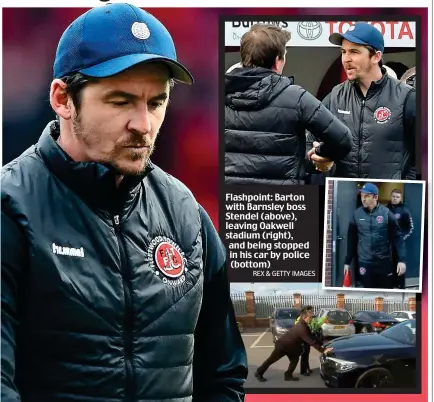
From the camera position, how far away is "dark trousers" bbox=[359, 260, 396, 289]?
311cm

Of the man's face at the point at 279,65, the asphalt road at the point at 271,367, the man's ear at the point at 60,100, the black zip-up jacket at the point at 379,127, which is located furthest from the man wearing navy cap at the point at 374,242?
the man's ear at the point at 60,100

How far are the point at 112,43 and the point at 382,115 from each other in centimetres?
152

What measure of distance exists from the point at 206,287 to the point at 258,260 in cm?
90

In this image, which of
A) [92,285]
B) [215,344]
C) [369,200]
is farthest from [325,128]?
[92,285]

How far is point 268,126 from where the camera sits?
9.91 feet

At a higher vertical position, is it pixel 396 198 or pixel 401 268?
pixel 396 198

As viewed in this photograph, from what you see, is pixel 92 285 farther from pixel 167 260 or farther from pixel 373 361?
pixel 373 361

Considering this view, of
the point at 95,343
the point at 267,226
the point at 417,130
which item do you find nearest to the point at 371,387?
the point at 267,226

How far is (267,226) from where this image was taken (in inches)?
121

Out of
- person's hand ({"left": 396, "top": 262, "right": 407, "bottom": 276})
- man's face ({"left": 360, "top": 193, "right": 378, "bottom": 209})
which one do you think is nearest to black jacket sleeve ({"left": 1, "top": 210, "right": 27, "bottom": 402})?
man's face ({"left": 360, "top": 193, "right": 378, "bottom": 209})

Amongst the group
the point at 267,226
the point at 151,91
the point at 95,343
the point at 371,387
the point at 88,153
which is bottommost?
the point at 371,387

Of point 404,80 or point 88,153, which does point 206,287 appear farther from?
point 404,80

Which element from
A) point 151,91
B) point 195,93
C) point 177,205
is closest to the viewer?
point 151,91

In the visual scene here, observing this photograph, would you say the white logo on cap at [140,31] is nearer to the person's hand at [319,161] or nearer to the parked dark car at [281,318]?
the person's hand at [319,161]
